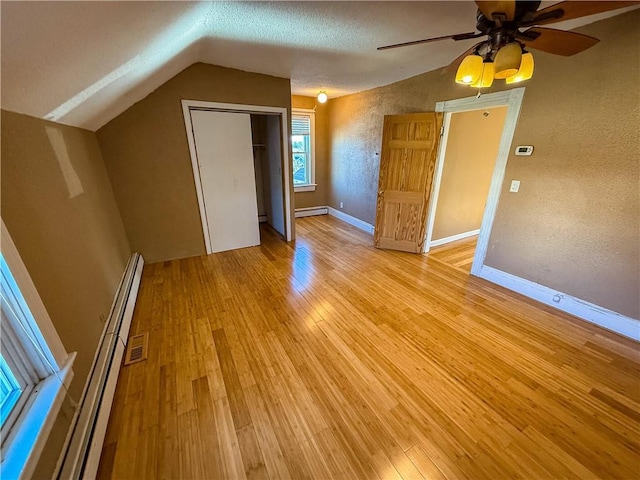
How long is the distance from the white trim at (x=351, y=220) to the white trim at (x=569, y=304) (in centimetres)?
208

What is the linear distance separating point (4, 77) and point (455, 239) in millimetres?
4765

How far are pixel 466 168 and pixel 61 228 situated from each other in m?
4.46

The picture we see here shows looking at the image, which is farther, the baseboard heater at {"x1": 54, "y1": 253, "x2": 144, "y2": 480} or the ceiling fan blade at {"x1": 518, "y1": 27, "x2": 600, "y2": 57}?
the ceiling fan blade at {"x1": 518, "y1": 27, "x2": 600, "y2": 57}

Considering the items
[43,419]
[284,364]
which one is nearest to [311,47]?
[284,364]

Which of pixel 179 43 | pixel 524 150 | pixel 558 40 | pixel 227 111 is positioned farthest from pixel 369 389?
pixel 227 111

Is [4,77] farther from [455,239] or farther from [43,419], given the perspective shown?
[455,239]

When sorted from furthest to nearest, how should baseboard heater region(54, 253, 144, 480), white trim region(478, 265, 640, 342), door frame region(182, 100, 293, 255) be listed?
door frame region(182, 100, 293, 255) → white trim region(478, 265, 640, 342) → baseboard heater region(54, 253, 144, 480)

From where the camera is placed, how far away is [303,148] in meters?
5.25

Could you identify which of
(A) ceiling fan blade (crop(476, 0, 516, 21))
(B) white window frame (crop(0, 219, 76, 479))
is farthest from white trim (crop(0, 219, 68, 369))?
(A) ceiling fan blade (crop(476, 0, 516, 21))

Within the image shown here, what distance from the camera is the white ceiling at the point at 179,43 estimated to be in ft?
3.08

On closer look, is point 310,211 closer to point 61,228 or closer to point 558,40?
point 61,228

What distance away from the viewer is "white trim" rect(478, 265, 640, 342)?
2043 mm

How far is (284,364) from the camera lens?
1.76 metres

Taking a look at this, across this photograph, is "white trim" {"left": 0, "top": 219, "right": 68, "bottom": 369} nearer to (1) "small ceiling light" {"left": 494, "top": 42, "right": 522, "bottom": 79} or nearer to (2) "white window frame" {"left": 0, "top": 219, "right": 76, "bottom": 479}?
(2) "white window frame" {"left": 0, "top": 219, "right": 76, "bottom": 479}
